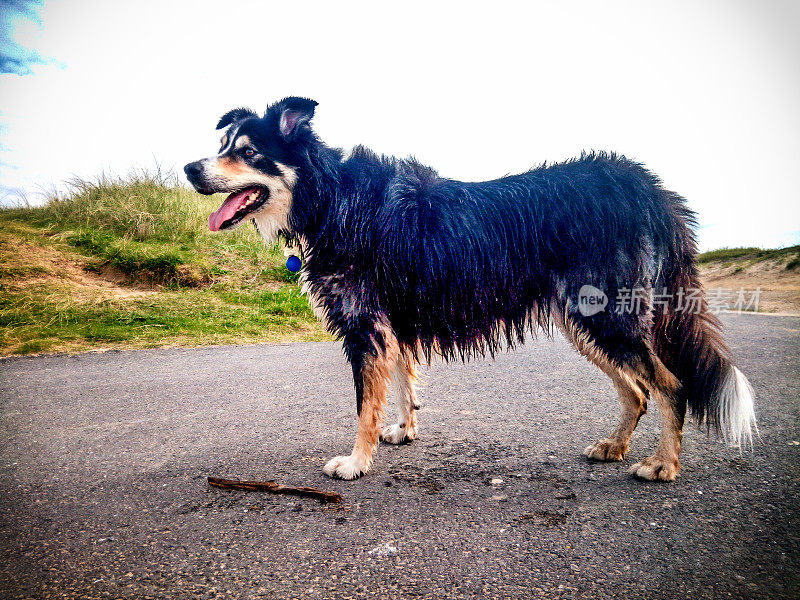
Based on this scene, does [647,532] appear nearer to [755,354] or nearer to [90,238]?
[755,354]

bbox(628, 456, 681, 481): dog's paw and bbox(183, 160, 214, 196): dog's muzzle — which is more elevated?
bbox(183, 160, 214, 196): dog's muzzle

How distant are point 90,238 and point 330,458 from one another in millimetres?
9634

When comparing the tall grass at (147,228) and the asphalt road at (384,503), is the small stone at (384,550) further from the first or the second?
the tall grass at (147,228)

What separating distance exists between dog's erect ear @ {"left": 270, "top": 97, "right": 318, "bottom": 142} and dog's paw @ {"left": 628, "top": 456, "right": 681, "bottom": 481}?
9.69 ft

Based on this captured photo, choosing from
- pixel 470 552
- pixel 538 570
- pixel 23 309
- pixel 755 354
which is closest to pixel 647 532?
pixel 538 570

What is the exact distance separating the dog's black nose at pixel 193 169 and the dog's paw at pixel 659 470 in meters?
3.20

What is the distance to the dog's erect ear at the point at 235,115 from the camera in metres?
3.48

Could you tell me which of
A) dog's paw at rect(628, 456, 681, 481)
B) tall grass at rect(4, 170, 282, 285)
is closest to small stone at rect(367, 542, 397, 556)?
dog's paw at rect(628, 456, 681, 481)

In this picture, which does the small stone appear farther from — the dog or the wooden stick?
the dog

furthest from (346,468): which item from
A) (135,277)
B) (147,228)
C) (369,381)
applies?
(147,228)

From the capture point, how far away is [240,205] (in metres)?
3.23

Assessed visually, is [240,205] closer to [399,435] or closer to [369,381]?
[369,381]

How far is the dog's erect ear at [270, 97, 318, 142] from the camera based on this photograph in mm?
3205

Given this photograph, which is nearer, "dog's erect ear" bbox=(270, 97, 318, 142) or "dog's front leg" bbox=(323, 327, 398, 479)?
"dog's front leg" bbox=(323, 327, 398, 479)
